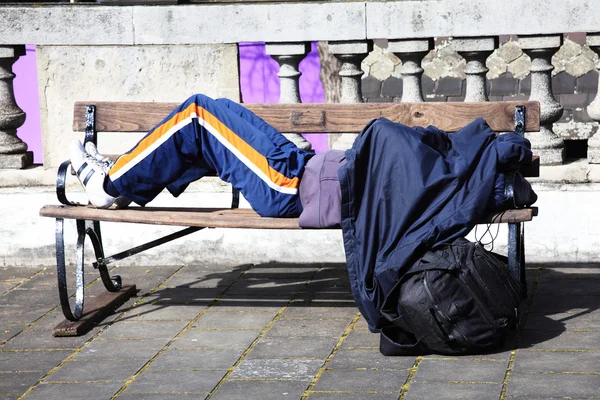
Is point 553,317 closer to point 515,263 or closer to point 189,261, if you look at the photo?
point 515,263

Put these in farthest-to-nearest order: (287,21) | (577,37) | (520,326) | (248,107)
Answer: (577,37)
(287,21)
(248,107)
(520,326)

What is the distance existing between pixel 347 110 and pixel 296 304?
993mm

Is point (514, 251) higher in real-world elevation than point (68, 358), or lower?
higher

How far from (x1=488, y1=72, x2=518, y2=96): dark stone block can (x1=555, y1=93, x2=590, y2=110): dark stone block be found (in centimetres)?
54

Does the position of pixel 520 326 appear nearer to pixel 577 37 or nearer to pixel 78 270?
pixel 78 270

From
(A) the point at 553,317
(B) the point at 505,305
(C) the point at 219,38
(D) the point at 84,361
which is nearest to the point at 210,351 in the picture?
(D) the point at 84,361

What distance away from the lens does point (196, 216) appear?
4.76 meters

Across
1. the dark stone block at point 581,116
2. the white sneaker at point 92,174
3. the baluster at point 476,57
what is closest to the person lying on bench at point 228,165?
the white sneaker at point 92,174

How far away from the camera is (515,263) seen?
4.50 m

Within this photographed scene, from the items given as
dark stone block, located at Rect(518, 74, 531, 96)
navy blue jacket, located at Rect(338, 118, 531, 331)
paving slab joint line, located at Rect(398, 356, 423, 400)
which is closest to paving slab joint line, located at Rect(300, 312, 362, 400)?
navy blue jacket, located at Rect(338, 118, 531, 331)

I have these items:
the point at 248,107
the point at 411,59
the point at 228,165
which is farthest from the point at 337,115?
the point at 411,59

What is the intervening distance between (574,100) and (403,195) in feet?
24.1

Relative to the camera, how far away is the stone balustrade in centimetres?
556

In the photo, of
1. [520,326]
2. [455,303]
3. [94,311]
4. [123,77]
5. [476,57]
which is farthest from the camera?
[123,77]
